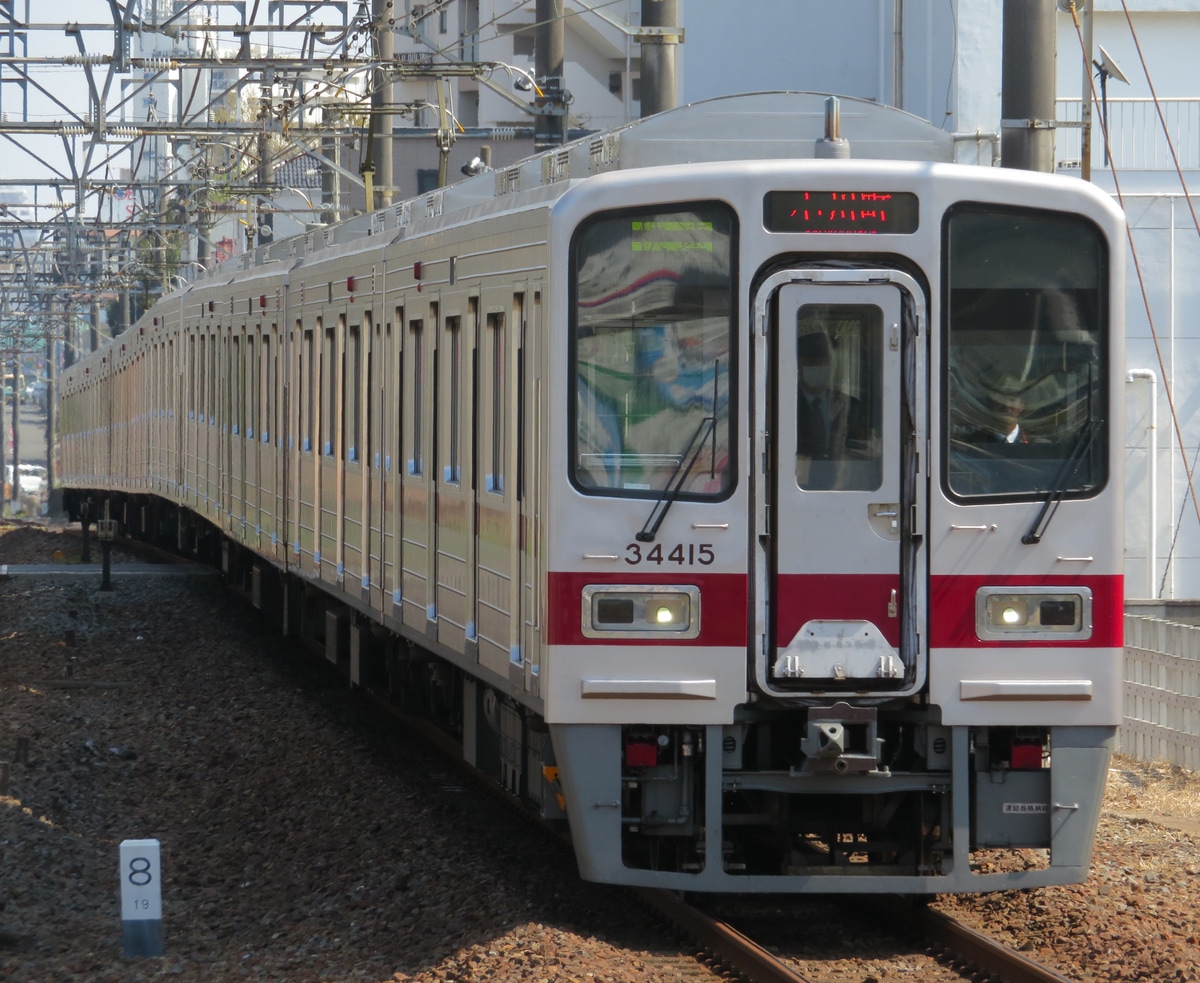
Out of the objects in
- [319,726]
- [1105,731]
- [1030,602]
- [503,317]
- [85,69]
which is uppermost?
[85,69]

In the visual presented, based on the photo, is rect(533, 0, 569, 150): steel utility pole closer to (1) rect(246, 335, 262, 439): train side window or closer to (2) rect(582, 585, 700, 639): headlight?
(1) rect(246, 335, 262, 439): train side window

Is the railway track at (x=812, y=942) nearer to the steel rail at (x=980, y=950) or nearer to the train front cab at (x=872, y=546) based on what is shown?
the steel rail at (x=980, y=950)

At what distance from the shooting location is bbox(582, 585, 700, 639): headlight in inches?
267

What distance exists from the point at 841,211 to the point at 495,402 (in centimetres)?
172

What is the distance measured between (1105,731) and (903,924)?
3.24 feet

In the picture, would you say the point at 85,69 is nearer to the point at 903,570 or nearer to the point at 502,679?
the point at 502,679

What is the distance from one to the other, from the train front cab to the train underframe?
1cm

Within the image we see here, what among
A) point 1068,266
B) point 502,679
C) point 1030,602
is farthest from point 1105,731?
point 502,679

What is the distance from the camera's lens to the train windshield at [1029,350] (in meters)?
6.92

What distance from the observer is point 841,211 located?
6.85m

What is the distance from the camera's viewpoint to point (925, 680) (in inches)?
270

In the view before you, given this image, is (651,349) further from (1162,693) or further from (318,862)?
(1162,693)

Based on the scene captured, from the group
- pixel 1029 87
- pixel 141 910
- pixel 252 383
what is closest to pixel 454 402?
pixel 141 910

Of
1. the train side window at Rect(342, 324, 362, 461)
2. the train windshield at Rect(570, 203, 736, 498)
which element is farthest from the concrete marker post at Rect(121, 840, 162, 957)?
the train side window at Rect(342, 324, 362, 461)
